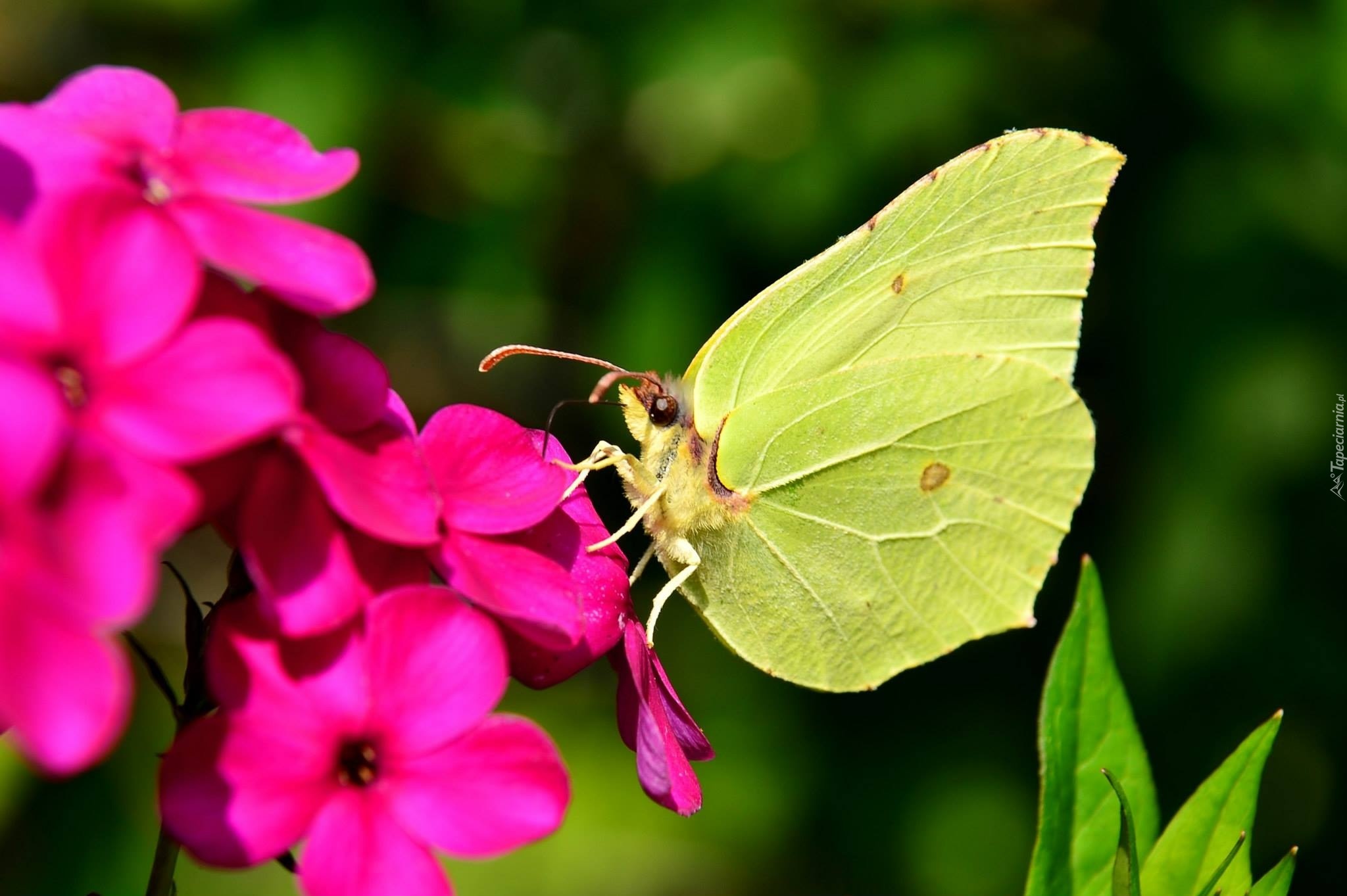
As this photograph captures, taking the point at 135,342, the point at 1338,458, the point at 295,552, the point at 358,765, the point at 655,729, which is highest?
the point at 135,342

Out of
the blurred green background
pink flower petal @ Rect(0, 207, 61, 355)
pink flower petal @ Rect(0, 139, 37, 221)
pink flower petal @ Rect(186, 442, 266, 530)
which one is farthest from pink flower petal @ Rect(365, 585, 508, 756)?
the blurred green background

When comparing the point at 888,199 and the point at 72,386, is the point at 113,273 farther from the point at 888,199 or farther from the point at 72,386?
the point at 888,199

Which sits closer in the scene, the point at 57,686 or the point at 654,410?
the point at 57,686

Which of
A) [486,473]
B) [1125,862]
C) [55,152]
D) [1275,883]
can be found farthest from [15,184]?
[1275,883]

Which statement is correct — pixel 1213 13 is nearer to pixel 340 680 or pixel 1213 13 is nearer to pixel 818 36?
pixel 818 36

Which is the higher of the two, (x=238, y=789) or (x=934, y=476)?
(x=238, y=789)

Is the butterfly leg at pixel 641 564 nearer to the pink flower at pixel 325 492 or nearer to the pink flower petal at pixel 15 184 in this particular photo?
the pink flower at pixel 325 492

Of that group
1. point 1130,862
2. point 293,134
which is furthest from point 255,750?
point 1130,862
